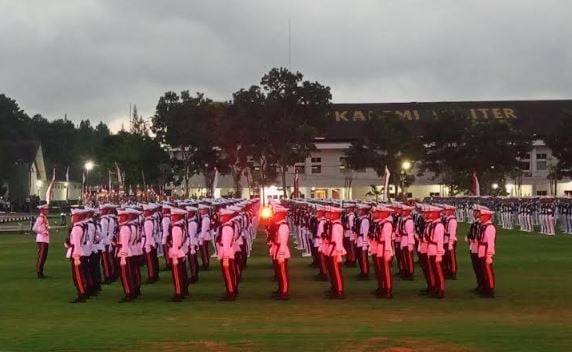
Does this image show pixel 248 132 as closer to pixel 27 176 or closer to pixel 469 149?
pixel 469 149

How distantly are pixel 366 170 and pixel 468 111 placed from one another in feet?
43.3

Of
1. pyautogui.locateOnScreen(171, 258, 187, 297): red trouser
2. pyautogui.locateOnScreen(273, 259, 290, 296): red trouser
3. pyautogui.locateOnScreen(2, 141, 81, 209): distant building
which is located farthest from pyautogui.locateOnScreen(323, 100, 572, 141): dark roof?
pyautogui.locateOnScreen(171, 258, 187, 297): red trouser

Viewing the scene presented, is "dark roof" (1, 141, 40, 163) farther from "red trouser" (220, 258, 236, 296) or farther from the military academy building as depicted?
"red trouser" (220, 258, 236, 296)

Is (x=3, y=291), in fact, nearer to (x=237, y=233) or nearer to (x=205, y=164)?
(x=237, y=233)

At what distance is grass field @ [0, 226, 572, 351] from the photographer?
14.6 metres

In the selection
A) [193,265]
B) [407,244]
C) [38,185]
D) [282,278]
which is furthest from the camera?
[38,185]

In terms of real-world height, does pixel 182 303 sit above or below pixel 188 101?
below

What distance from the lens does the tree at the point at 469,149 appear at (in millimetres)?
79750

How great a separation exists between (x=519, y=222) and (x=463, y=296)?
37.0 metres

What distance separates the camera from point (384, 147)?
8369cm

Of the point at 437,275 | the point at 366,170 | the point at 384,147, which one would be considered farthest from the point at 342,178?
the point at 437,275

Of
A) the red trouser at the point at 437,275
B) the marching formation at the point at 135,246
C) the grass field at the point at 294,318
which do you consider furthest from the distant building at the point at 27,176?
the red trouser at the point at 437,275

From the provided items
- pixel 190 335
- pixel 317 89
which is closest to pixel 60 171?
pixel 317 89

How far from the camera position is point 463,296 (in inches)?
830
